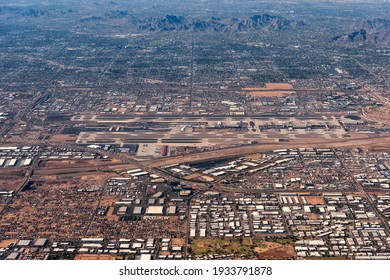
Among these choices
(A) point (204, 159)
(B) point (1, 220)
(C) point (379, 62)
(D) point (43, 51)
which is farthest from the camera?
(D) point (43, 51)

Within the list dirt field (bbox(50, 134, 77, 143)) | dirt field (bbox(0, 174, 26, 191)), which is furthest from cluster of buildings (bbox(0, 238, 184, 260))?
dirt field (bbox(50, 134, 77, 143))

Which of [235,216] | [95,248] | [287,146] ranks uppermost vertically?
[235,216]

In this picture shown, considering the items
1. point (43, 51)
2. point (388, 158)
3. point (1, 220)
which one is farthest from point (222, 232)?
point (43, 51)

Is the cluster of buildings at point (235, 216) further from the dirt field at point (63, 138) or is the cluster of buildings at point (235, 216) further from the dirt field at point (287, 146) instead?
the dirt field at point (63, 138)

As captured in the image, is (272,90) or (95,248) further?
(272,90)

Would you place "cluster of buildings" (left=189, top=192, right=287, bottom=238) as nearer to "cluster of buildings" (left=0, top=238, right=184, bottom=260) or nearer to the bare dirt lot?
"cluster of buildings" (left=0, top=238, right=184, bottom=260)

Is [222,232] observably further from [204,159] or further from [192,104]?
[192,104]

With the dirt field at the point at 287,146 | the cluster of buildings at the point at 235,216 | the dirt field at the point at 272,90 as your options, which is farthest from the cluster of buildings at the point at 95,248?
the dirt field at the point at 272,90

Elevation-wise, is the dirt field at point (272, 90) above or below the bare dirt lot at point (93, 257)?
below

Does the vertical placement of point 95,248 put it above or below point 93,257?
below

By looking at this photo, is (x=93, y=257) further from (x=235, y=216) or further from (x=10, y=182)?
(x=10, y=182)

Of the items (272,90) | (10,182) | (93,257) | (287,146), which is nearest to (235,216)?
(93,257)
